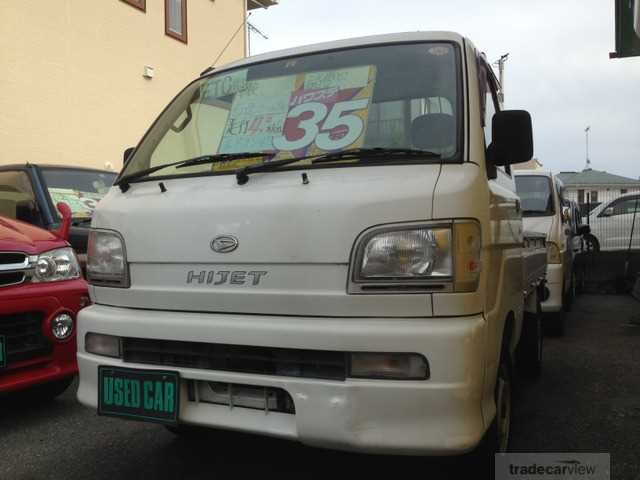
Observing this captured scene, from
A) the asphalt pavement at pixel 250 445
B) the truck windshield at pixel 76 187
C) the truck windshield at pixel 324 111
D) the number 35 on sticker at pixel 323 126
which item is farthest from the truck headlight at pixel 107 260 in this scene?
the truck windshield at pixel 76 187

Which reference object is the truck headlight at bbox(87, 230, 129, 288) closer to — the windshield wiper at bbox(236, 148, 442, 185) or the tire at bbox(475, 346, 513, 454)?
the windshield wiper at bbox(236, 148, 442, 185)

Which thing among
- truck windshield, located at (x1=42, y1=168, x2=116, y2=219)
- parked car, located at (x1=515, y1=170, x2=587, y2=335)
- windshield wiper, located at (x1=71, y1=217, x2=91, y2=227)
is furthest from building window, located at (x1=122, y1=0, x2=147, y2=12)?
parked car, located at (x1=515, y1=170, x2=587, y2=335)

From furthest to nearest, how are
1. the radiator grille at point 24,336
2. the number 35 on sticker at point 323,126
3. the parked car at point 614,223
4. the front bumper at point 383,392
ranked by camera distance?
1. the parked car at point 614,223
2. the radiator grille at point 24,336
3. the number 35 on sticker at point 323,126
4. the front bumper at point 383,392

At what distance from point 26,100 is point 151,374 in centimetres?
841

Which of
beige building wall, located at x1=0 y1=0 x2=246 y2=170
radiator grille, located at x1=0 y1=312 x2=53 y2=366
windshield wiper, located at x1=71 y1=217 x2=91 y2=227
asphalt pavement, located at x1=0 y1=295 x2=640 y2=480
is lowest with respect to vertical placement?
asphalt pavement, located at x1=0 y1=295 x2=640 y2=480

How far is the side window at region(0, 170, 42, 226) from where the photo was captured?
200 inches

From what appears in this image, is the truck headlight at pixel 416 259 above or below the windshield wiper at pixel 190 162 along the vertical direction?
below

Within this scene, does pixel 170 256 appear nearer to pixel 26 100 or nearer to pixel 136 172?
pixel 136 172

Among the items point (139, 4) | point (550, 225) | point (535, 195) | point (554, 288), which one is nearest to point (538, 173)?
point (535, 195)

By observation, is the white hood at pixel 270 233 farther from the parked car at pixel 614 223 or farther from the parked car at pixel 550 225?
the parked car at pixel 614 223

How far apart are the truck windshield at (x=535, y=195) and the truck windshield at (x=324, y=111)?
13.7ft

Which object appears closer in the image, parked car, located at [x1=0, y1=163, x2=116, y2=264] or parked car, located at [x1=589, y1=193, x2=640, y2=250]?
parked car, located at [x1=0, y1=163, x2=116, y2=264]

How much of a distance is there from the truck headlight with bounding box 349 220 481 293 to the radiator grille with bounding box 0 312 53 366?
6.69 feet

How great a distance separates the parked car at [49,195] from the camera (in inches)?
198
